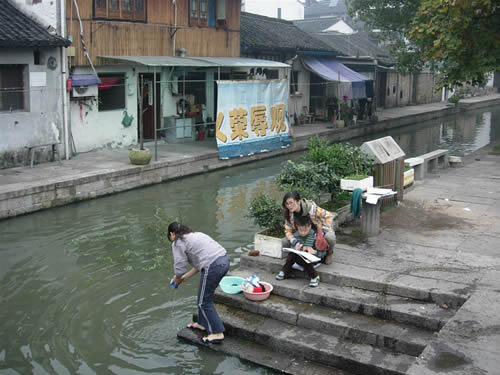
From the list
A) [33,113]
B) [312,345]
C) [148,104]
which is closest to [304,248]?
[312,345]

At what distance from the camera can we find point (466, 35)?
1400 centimetres

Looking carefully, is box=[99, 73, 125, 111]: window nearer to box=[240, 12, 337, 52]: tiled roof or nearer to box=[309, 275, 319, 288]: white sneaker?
box=[240, 12, 337, 52]: tiled roof

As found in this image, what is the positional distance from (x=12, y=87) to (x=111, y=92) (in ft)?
11.3

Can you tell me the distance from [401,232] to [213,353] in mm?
4175

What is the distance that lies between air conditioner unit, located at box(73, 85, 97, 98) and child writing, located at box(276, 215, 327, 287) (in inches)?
416

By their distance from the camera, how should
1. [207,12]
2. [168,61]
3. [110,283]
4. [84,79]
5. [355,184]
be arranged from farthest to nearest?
1. [207,12]
2. [168,61]
3. [84,79]
4. [355,184]
5. [110,283]

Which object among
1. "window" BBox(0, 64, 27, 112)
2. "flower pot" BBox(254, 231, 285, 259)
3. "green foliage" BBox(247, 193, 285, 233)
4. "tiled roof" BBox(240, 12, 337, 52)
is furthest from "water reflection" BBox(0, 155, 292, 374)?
"tiled roof" BBox(240, 12, 337, 52)

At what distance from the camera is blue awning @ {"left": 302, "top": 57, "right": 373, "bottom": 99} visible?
2586cm

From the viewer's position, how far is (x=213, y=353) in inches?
272

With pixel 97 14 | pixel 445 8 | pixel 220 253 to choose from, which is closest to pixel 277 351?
pixel 220 253

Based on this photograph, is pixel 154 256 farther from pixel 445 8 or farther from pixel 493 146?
pixel 493 146

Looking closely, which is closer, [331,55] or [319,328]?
[319,328]

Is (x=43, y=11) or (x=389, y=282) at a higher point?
(x=43, y=11)

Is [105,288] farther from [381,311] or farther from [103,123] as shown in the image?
[103,123]
